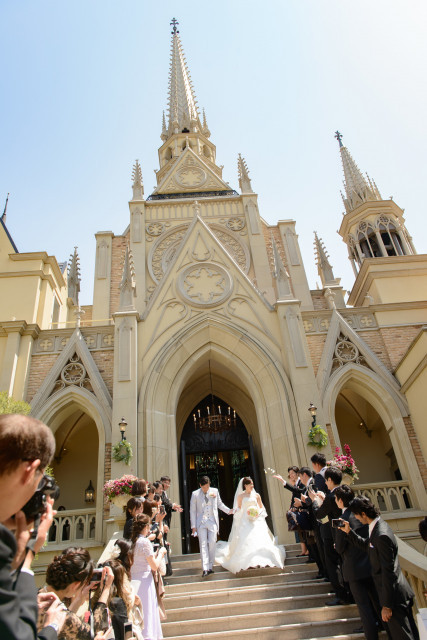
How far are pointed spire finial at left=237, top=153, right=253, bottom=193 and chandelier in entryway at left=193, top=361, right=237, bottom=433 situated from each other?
31.7 ft

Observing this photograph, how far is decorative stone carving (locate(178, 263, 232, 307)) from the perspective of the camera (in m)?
14.6

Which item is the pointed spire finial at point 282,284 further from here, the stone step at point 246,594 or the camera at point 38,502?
the camera at point 38,502

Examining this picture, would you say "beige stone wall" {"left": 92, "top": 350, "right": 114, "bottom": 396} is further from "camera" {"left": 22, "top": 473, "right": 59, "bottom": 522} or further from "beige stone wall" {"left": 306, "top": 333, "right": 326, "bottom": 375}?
"camera" {"left": 22, "top": 473, "right": 59, "bottom": 522}

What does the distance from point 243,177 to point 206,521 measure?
16.6 meters

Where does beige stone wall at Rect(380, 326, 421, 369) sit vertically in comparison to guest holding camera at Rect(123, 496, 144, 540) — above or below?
above

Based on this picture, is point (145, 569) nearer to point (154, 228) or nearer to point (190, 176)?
point (154, 228)

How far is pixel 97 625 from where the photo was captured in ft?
11.7

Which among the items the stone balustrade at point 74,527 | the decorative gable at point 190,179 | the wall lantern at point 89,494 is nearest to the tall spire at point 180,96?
the decorative gable at point 190,179

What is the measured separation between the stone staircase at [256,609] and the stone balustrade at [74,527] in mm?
4185

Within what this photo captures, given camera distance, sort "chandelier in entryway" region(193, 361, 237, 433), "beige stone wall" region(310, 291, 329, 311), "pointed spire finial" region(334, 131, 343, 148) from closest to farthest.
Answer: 1. "chandelier in entryway" region(193, 361, 237, 433)
2. "beige stone wall" region(310, 291, 329, 311)
3. "pointed spire finial" region(334, 131, 343, 148)

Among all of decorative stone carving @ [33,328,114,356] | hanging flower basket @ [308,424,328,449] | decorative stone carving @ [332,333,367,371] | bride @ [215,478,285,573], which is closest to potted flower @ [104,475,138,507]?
bride @ [215,478,285,573]

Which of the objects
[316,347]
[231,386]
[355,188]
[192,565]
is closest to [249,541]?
[192,565]

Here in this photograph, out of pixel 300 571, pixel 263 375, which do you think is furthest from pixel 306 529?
pixel 263 375

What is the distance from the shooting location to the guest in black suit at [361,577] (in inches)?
203
